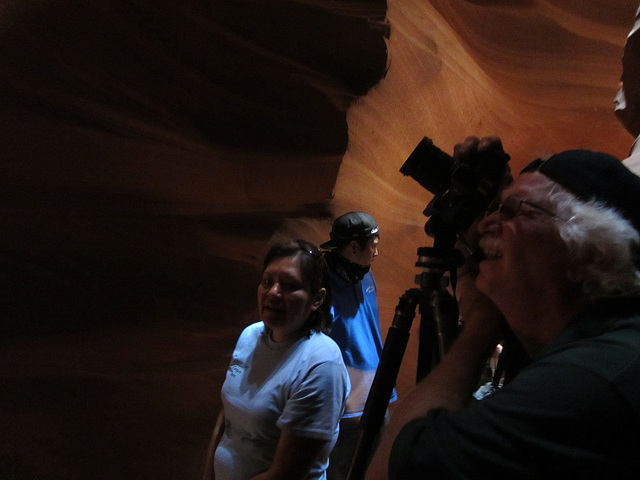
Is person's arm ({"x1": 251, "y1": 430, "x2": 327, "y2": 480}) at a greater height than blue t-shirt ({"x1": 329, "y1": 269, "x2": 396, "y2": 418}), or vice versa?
blue t-shirt ({"x1": 329, "y1": 269, "x2": 396, "y2": 418})

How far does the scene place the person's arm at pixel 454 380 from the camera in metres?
0.49

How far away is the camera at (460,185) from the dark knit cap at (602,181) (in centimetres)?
11

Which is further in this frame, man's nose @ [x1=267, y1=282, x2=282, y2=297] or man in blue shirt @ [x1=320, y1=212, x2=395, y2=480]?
man in blue shirt @ [x1=320, y1=212, x2=395, y2=480]

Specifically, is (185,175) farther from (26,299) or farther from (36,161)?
(26,299)

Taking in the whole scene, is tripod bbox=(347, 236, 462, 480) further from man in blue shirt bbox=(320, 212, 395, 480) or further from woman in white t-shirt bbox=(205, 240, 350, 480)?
man in blue shirt bbox=(320, 212, 395, 480)

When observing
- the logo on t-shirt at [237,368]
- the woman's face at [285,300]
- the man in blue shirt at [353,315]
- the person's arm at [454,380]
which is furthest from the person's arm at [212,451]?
the person's arm at [454,380]

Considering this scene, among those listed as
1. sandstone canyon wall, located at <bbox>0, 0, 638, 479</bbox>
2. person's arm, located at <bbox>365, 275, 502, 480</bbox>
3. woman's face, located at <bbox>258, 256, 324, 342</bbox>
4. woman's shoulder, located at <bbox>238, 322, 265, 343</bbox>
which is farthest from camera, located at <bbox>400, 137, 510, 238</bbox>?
sandstone canyon wall, located at <bbox>0, 0, 638, 479</bbox>

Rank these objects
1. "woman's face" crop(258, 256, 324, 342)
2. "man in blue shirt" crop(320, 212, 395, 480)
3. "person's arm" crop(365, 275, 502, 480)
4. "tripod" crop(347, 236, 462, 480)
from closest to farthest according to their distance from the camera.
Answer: "person's arm" crop(365, 275, 502, 480) → "tripod" crop(347, 236, 462, 480) → "woman's face" crop(258, 256, 324, 342) → "man in blue shirt" crop(320, 212, 395, 480)

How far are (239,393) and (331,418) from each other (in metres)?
0.20

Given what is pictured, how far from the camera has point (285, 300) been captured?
0.89 meters

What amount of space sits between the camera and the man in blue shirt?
2.29ft

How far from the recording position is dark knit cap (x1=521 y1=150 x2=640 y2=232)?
0.49 metres

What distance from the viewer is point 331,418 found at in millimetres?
773

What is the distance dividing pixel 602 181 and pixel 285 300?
0.60m
